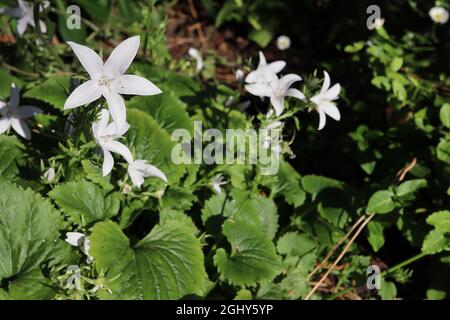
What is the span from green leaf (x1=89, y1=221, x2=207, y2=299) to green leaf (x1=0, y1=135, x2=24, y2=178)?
0.54 metres

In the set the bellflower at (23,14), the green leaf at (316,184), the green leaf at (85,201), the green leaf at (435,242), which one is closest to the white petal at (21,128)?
the green leaf at (85,201)

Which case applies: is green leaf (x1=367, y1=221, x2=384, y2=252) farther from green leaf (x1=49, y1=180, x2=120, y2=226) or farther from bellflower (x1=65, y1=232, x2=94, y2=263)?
bellflower (x1=65, y1=232, x2=94, y2=263)

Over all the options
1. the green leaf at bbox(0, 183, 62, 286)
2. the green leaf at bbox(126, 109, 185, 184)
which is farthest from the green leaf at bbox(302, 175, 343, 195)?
the green leaf at bbox(0, 183, 62, 286)

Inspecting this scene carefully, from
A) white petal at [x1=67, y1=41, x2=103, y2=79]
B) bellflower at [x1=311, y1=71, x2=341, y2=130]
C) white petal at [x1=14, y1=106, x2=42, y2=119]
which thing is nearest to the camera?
white petal at [x1=67, y1=41, x2=103, y2=79]

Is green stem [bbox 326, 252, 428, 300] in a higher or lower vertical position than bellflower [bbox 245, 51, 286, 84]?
lower

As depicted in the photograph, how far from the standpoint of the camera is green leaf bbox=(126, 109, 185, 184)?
8.49 ft

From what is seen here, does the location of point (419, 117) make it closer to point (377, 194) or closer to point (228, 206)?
point (377, 194)

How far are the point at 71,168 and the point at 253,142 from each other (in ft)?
A: 2.73

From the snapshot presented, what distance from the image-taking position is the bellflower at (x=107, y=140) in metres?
2.00

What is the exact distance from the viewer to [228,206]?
275 centimetres

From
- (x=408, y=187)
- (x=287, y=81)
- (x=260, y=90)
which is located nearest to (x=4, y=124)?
(x=260, y=90)

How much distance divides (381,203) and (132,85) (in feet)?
4.95

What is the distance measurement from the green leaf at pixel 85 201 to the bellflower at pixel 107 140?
31cm

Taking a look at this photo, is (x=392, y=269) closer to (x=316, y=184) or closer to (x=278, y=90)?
(x=316, y=184)
